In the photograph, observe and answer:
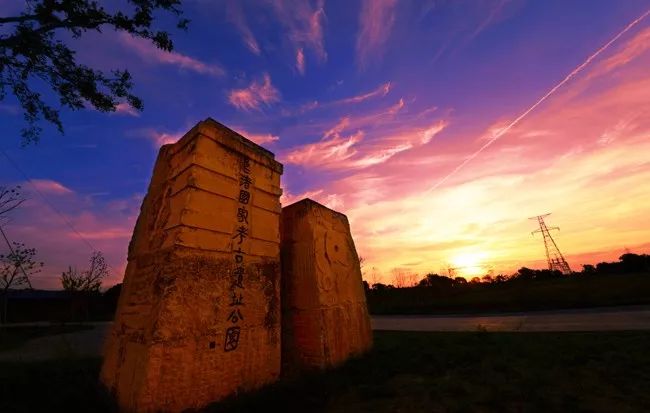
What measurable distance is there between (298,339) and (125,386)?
256cm

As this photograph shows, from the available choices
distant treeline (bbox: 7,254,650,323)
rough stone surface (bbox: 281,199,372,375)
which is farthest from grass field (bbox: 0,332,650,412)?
distant treeline (bbox: 7,254,650,323)

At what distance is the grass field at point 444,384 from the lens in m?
3.71

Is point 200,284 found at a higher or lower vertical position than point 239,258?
lower

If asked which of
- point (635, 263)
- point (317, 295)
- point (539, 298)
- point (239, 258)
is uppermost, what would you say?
point (635, 263)

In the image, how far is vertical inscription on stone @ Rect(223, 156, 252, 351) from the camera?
425 cm

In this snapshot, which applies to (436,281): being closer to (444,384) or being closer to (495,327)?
(495,327)

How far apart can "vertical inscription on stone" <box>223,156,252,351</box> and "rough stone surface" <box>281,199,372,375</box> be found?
55.7 inches

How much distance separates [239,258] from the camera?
4.58m

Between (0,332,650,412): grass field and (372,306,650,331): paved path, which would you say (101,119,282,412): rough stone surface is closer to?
(0,332,650,412): grass field

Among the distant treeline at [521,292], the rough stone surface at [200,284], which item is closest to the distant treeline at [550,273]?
the distant treeline at [521,292]

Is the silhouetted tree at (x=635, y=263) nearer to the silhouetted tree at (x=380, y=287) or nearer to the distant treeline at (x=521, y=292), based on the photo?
the distant treeline at (x=521, y=292)

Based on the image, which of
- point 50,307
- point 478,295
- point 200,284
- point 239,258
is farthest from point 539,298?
point 50,307

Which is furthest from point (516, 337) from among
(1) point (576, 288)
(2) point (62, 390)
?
Result: (1) point (576, 288)

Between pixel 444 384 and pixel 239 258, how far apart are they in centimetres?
316
